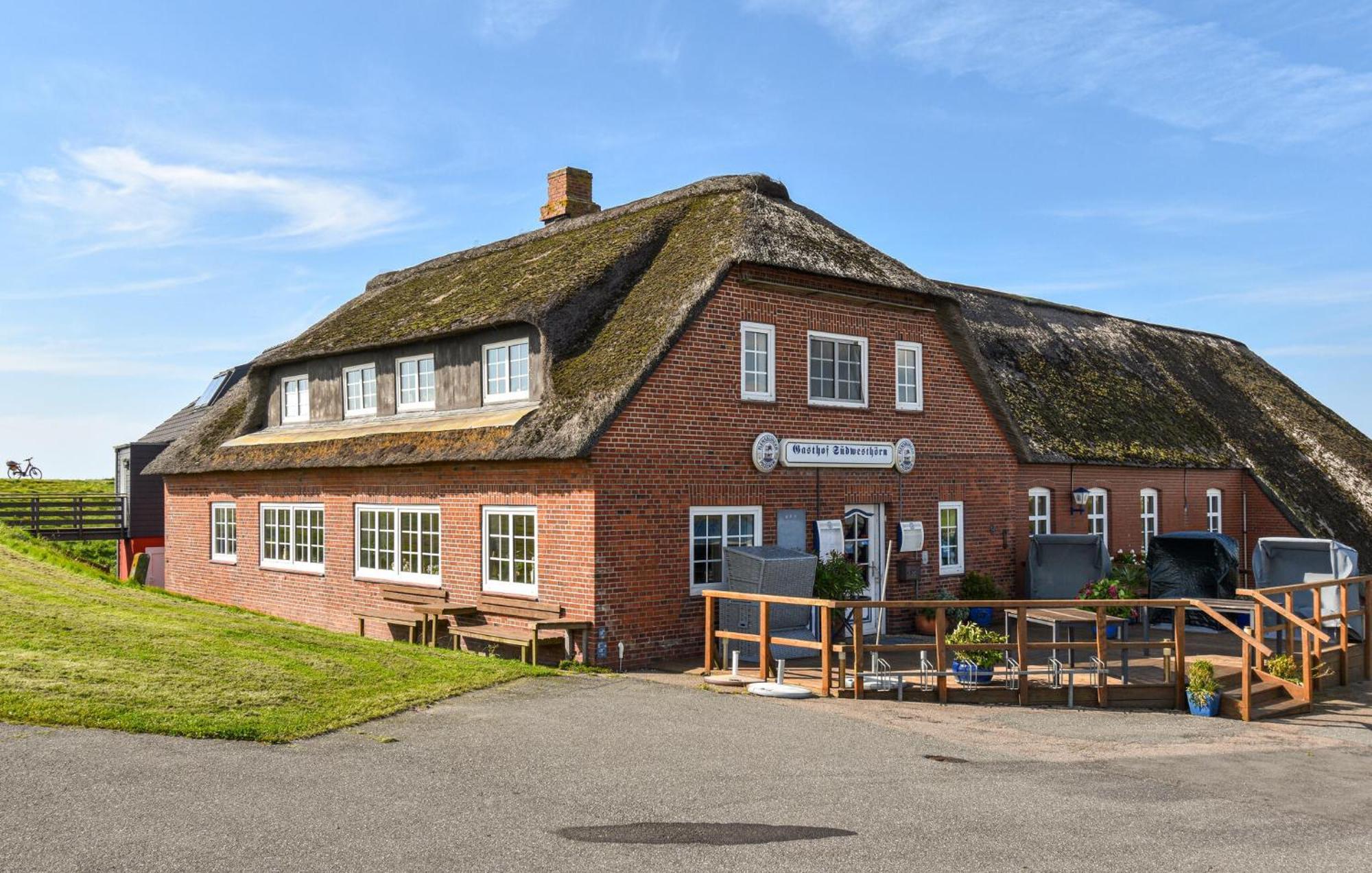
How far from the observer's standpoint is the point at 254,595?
70.9 feet

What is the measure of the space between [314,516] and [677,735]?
11.6 metres

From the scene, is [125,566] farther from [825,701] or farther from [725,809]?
[725,809]

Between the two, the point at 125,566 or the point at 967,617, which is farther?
the point at 125,566

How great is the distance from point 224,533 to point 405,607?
701 cm

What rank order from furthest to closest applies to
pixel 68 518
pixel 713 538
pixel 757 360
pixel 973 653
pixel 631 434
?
1. pixel 68 518
2. pixel 757 360
3. pixel 713 538
4. pixel 631 434
5. pixel 973 653

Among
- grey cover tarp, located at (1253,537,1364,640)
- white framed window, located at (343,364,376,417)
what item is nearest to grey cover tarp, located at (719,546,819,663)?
white framed window, located at (343,364,376,417)

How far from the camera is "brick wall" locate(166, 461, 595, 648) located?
14.8m

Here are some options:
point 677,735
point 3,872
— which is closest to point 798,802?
point 677,735

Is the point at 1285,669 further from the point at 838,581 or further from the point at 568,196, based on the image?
the point at 568,196

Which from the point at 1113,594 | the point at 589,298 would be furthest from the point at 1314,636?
the point at 589,298

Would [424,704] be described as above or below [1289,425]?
below

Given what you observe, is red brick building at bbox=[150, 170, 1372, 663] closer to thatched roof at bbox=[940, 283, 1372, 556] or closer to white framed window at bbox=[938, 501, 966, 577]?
white framed window at bbox=[938, 501, 966, 577]

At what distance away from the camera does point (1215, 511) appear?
89.0ft

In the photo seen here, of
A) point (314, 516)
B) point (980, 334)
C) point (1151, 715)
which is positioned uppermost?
point (980, 334)
